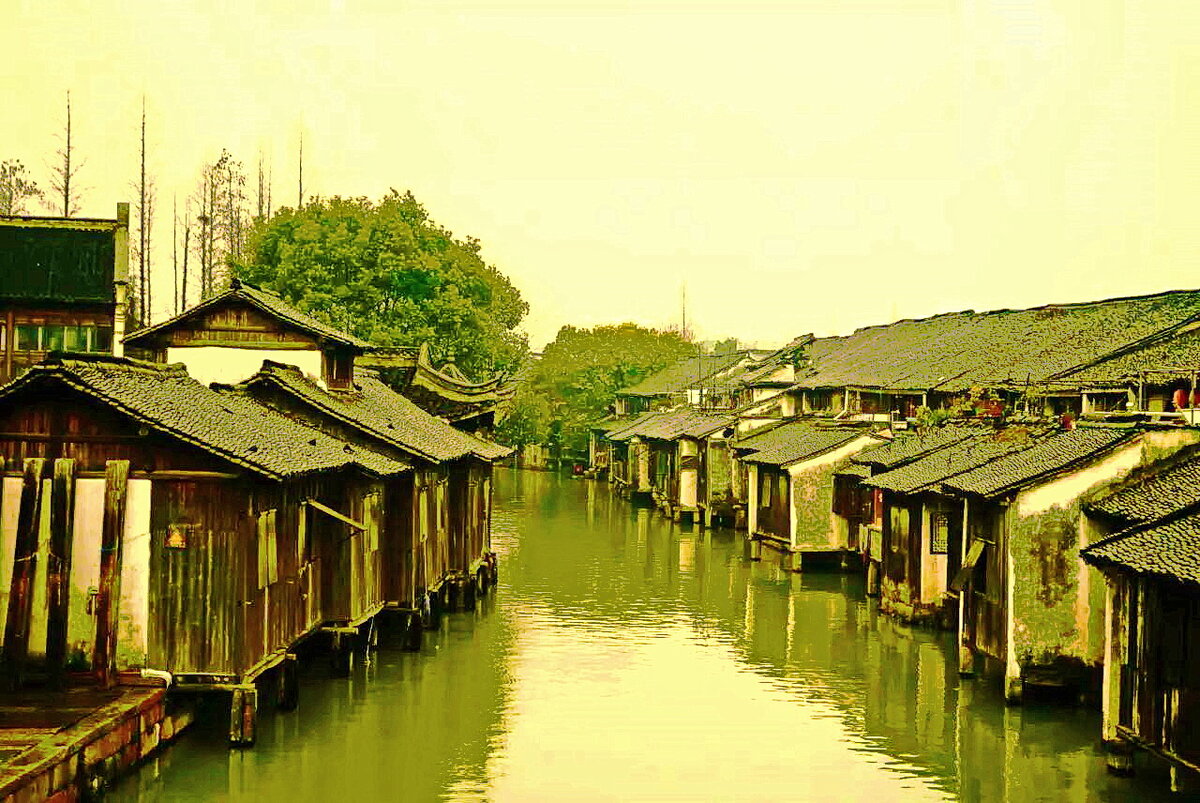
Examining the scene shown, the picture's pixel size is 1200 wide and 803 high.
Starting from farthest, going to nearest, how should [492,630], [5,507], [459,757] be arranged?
[492,630] → [459,757] → [5,507]

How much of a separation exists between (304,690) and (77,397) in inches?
308

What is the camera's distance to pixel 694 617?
3425 cm

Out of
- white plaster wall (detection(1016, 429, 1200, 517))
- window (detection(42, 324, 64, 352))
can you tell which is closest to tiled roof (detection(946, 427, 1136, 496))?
white plaster wall (detection(1016, 429, 1200, 517))

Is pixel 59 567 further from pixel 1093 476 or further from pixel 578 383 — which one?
pixel 578 383

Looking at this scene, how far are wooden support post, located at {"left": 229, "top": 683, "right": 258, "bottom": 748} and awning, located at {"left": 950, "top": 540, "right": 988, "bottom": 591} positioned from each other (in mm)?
12070

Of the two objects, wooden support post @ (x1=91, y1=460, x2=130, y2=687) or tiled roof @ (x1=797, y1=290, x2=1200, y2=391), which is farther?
tiled roof @ (x1=797, y1=290, x2=1200, y2=391)

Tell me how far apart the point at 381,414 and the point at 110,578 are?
14401mm

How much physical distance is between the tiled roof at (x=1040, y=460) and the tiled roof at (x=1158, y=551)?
4.10m

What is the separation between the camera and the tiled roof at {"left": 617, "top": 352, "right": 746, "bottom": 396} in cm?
9144

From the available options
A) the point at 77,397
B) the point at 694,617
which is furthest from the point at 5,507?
the point at 694,617

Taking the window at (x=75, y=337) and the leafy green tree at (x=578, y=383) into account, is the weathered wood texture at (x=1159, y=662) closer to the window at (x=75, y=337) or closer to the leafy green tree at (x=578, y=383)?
the window at (x=75, y=337)

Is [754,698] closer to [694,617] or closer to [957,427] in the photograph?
[694,617]

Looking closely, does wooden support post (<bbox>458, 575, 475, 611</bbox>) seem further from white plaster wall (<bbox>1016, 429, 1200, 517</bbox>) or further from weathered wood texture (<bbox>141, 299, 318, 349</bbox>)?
white plaster wall (<bbox>1016, 429, 1200, 517</bbox>)

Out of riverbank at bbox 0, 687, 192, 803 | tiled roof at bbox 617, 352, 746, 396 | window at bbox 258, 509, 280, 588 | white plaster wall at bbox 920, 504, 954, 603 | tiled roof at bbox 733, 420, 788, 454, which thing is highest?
tiled roof at bbox 617, 352, 746, 396
